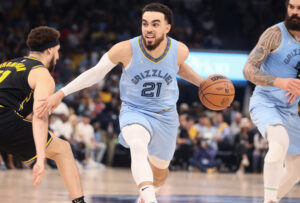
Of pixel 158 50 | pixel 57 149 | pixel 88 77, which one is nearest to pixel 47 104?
pixel 57 149

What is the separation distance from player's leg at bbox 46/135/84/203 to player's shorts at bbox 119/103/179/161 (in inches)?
24.2

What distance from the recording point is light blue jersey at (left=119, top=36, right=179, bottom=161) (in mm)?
5492

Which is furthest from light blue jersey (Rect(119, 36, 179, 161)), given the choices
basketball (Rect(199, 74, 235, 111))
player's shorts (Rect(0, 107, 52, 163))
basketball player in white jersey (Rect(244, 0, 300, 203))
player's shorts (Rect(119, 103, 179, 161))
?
player's shorts (Rect(0, 107, 52, 163))

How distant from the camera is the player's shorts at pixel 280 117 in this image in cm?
542

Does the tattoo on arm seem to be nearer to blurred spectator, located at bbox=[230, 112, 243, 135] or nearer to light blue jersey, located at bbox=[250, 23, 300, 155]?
light blue jersey, located at bbox=[250, 23, 300, 155]

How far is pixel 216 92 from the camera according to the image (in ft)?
19.8

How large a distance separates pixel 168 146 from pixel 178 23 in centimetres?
1461

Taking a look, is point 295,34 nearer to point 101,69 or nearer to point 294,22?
point 294,22

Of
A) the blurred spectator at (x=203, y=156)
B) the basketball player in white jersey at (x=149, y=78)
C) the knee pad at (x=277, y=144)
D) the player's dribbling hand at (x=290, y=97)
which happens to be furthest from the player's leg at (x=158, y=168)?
the blurred spectator at (x=203, y=156)

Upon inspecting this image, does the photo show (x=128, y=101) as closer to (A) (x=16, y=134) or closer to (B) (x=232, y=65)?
(A) (x=16, y=134)

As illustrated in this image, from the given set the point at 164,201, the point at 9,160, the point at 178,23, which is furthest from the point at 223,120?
the point at 164,201

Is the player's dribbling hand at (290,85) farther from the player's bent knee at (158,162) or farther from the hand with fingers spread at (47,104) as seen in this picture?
the hand with fingers spread at (47,104)

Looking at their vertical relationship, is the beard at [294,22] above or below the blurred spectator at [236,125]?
above

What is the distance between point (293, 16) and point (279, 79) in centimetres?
72
